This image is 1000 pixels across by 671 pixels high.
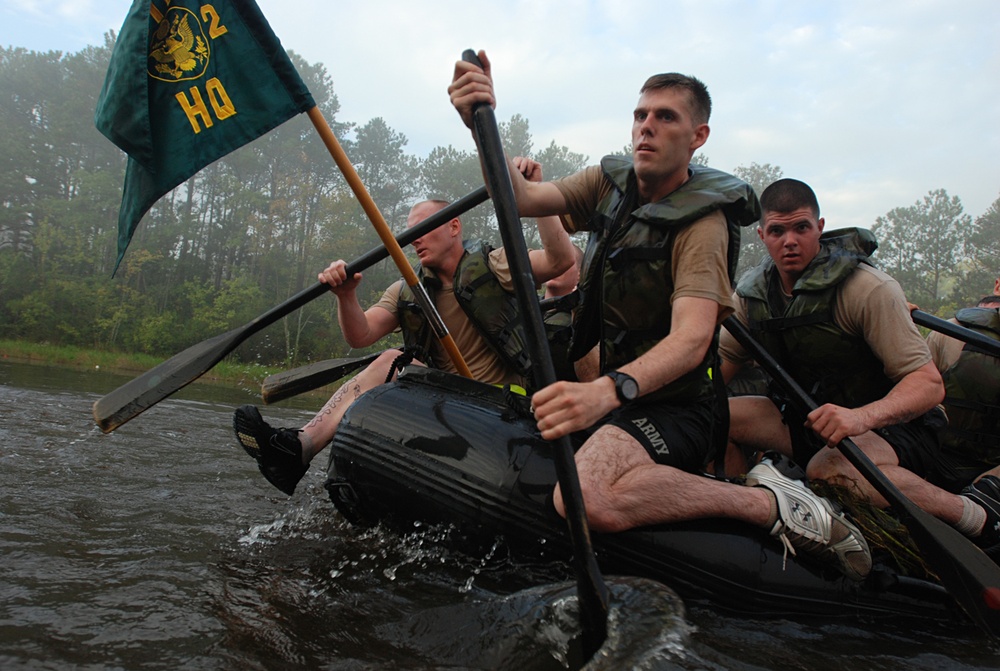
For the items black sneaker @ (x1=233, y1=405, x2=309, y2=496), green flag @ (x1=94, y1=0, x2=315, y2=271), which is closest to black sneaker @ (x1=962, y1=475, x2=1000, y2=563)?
black sneaker @ (x1=233, y1=405, x2=309, y2=496)

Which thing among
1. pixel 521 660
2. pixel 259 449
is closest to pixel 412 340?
pixel 259 449

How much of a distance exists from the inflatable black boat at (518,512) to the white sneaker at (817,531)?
64 millimetres

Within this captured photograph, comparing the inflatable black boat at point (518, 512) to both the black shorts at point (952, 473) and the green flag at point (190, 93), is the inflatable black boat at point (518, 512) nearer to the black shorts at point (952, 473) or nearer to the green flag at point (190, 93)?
the black shorts at point (952, 473)

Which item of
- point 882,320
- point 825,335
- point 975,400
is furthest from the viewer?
point 975,400

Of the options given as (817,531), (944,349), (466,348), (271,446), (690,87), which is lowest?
(817,531)

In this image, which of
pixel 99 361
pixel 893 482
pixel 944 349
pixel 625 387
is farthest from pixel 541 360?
pixel 99 361

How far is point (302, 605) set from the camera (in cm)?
267

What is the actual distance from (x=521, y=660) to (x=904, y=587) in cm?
204

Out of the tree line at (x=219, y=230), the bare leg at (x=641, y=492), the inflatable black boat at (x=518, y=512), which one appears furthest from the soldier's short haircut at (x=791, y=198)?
the tree line at (x=219, y=230)

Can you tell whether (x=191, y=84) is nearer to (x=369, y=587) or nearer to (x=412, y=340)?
(x=412, y=340)

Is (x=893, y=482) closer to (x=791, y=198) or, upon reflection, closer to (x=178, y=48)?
(x=791, y=198)

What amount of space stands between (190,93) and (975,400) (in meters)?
4.94

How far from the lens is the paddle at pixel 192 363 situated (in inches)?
151

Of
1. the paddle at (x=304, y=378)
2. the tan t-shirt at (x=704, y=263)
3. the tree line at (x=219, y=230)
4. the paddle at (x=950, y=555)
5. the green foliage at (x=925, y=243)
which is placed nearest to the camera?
the tan t-shirt at (x=704, y=263)
